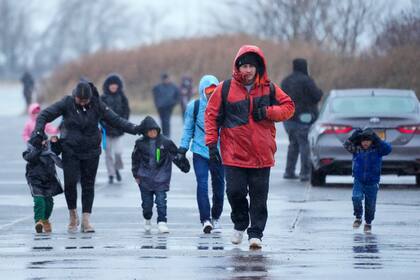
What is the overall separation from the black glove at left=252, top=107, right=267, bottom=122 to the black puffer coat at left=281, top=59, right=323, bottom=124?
9.24 meters

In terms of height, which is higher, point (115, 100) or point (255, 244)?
Result: point (115, 100)

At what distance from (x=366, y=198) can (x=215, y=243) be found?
2.13m

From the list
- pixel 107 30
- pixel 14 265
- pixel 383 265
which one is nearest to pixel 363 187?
pixel 383 265

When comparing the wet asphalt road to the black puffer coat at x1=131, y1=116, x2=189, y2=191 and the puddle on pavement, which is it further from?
the black puffer coat at x1=131, y1=116, x2=189, y2=191

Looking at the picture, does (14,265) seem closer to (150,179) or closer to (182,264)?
(182,264)

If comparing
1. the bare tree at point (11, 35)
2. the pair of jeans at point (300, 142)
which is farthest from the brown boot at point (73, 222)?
the bare tree at point (11, 35)

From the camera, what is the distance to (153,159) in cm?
1459

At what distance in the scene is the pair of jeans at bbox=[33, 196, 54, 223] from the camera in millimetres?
14430

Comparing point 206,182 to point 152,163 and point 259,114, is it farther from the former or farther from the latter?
point 259,114

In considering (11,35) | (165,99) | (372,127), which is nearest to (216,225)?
(372,127)

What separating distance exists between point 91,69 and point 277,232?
57141 millimetres

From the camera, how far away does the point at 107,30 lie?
17288cm

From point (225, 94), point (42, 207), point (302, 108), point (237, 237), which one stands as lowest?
point (237, 237)

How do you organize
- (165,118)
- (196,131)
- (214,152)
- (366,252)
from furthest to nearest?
(165,118) → (196,131) → (214,152) → (366,252)
